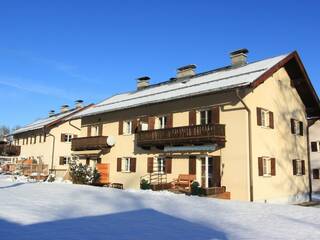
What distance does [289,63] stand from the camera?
23.4m

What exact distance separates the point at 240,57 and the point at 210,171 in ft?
27.2

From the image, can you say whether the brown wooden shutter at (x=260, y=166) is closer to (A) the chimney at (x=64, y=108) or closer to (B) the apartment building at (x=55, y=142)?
(B) the apartment building at (x=55, y=142)

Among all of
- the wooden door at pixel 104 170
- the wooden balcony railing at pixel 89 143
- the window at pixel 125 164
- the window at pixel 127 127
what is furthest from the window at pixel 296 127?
the wooden door at pixel 104 170

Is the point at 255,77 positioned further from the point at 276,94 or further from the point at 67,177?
the point at 67,177

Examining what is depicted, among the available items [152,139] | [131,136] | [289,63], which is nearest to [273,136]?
[289,63]

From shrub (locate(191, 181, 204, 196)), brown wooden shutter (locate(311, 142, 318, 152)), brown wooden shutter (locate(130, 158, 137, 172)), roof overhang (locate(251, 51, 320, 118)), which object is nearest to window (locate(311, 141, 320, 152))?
brown wooden shutter (locate(311, 142, 318, 152))

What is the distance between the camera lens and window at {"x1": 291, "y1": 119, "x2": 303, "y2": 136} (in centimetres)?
2426

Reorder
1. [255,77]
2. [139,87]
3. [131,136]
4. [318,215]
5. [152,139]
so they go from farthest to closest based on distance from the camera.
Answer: [139,87]
[131,136]
[152,139]
[255,77]
[318,215]

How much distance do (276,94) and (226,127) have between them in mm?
4544

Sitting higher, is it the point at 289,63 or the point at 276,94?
the point at 289,63

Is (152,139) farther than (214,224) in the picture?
Yes

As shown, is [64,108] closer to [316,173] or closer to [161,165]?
[161,165]

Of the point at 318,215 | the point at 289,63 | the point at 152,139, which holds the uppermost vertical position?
the point at 289,63

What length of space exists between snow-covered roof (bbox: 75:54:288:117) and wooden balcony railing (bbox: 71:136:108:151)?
2128mm
